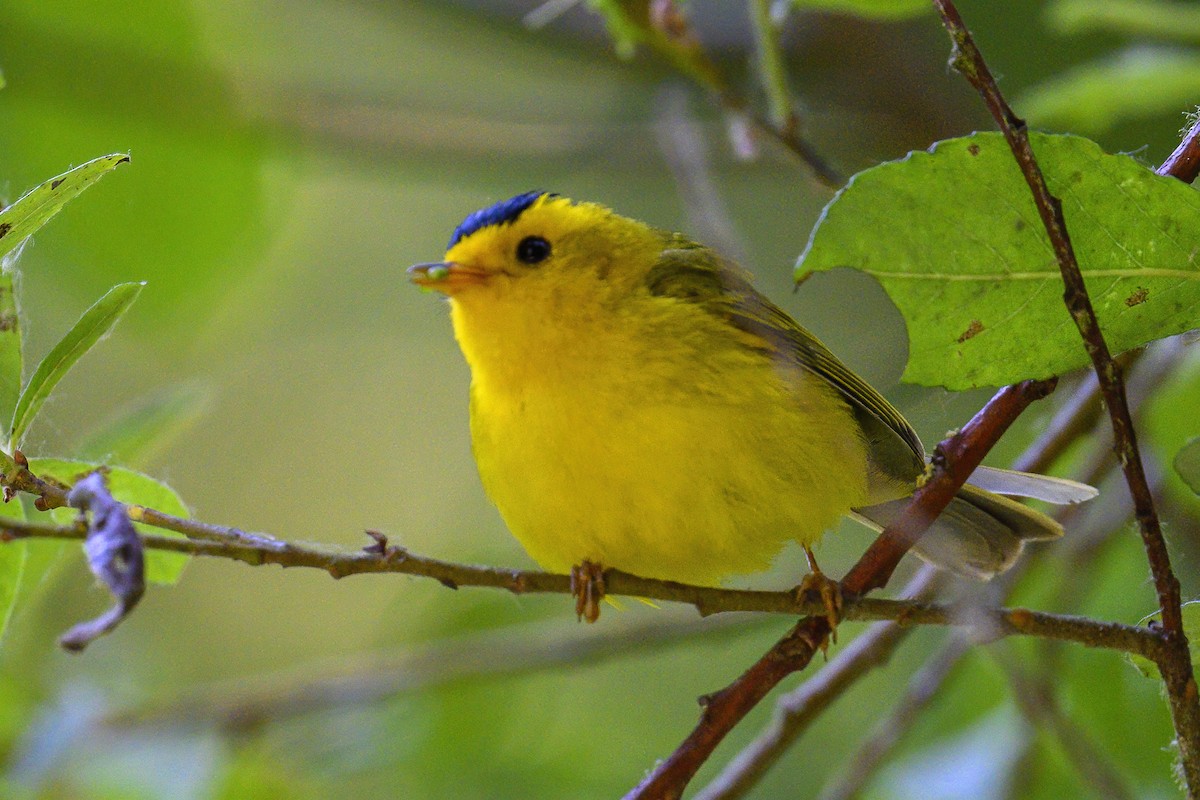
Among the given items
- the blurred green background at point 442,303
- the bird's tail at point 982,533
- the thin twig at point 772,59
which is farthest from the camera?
the blurred green background at point 442,303

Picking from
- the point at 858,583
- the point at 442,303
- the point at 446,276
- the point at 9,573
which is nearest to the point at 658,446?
the point at 858,583

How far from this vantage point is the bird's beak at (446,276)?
262cm

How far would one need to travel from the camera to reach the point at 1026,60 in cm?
422

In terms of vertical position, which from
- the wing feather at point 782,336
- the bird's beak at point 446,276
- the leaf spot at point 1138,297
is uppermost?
the wing feather at point 782,336

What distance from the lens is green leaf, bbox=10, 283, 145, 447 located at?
1.46 meters

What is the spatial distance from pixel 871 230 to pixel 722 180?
3.39 metres

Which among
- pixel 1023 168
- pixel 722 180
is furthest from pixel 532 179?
pixel 1023 168

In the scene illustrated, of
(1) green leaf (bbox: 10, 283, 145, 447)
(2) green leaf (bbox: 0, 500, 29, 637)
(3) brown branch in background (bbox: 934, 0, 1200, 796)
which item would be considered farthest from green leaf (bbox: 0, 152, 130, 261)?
(3) brown branch in background (bbox: 934, 0, 1200, 796)

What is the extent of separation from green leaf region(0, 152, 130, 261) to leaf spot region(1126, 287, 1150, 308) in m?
1.12

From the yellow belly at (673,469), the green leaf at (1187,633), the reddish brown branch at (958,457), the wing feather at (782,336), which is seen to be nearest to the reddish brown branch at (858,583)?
the reddish brown branch at (958,457)

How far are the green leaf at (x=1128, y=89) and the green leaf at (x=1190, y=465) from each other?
3.75 ft

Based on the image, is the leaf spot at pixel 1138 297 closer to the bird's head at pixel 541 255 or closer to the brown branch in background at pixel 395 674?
the bird's head at pixel 541 255

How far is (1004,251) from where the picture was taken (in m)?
1.43

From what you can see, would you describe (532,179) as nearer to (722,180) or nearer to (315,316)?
A: (722,180)
